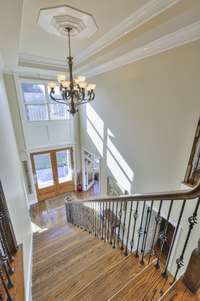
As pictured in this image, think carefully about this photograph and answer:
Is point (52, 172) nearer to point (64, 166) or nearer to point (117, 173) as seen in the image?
point (64, 166)

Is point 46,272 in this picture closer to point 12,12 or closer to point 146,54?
point 12,12

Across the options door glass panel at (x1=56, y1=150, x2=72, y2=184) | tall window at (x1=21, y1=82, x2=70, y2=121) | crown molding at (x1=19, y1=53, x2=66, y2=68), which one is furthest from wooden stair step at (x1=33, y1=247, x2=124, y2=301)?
crown molding at (x1=19, y1=53, x2=66, y2=68)

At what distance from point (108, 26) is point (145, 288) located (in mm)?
3804

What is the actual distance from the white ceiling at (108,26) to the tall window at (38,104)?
4.45 feet

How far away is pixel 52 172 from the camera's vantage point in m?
6.45

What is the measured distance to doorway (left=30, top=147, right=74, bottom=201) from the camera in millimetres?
6090

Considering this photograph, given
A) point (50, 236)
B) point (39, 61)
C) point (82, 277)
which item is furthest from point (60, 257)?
point (39, 61)

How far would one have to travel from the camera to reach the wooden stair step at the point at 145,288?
118 cm

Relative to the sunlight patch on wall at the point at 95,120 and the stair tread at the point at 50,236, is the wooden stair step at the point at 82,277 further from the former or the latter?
the sunlight patch on wall at the point at 95,120

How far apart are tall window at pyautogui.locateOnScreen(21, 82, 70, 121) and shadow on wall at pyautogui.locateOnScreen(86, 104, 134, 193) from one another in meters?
1.40

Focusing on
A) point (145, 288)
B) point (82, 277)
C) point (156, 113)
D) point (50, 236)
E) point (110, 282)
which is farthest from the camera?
point (50, 236)

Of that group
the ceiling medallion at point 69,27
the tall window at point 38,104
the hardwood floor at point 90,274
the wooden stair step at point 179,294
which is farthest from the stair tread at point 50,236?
the tall window at point 38,104

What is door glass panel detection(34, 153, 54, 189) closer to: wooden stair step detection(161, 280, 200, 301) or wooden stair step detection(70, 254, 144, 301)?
wooden stair step detection(70, 254, 144, 301)

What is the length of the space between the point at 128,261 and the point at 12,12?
332 centimetres
